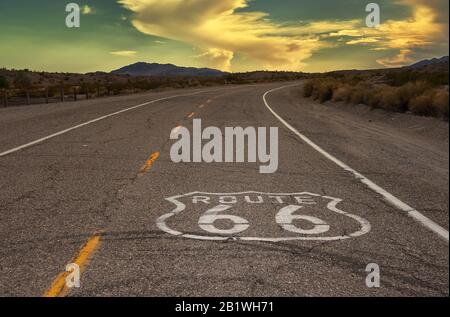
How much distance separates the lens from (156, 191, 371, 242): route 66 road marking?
18.2 ft

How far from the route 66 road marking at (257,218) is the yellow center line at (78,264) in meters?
0.83

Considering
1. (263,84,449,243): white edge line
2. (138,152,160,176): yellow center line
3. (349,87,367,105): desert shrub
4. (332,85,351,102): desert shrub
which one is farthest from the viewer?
(332,85,351,102): desert shrub

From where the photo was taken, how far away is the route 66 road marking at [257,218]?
5.56m

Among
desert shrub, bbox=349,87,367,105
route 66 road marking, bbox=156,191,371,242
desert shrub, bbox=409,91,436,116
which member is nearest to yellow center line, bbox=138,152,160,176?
route 66 road marking, bbox=156,191,371,242

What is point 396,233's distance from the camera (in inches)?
221

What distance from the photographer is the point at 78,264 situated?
4.66 m

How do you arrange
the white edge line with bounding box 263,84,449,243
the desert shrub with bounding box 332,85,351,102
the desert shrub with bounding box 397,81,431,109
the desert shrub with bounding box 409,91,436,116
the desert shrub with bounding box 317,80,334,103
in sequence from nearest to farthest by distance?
the white edge line with bounding box 263,84,449,243, the desert shrub with bounding box 409,91,436,116, the desert shrub with bounding box 397,81,431,109, the desert shrub with bounding box 332,85,351,102, the desert shrub with bounding box 317,80,334,103

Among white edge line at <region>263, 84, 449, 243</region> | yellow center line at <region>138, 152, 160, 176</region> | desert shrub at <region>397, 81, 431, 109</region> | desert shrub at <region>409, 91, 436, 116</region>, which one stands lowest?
white edge line at <region>263, 84, 449, 243</region>

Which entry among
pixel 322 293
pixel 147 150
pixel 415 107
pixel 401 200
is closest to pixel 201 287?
pixel 322 293

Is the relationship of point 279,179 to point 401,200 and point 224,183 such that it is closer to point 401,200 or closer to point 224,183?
point 224,183

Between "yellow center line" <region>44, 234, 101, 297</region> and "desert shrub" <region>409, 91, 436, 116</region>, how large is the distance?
49.1 feet

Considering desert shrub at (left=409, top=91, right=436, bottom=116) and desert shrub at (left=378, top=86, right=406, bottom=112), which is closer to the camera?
desert shrub at (left=409, top=91, right=436, bottom=116)

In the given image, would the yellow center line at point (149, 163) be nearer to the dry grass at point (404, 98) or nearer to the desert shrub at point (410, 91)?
the dry grass at point (404, 98)

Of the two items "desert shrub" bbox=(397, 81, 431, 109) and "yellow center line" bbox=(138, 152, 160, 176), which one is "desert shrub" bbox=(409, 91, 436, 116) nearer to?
"desert shrub" bbox=(397, 81, 431, 109)
